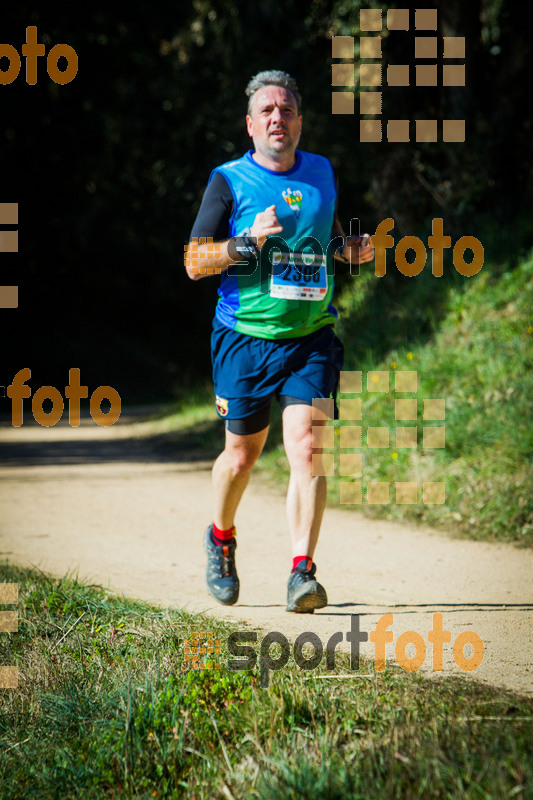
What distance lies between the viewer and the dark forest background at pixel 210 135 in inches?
423

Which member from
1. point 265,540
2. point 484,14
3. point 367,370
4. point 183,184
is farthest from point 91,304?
point 265,540

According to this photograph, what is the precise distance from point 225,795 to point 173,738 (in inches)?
12.2

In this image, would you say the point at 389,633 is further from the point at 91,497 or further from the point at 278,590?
the point at 91,497

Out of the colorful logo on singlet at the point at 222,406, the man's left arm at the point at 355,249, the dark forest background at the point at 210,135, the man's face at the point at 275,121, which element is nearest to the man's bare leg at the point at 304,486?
the colorful logo on singlet at the point at 222,406

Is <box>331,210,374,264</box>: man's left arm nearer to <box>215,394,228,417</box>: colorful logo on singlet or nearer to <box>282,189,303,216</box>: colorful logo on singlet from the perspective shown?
<box>282,189,303,216</box>: colorful logo on singlet

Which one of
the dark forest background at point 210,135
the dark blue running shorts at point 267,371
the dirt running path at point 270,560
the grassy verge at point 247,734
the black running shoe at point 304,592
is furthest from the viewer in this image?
the dark forest background at point 210,135

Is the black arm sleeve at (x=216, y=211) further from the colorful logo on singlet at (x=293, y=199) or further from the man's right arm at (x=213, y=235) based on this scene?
the colorful logo on singlet at (x=293, y=199)

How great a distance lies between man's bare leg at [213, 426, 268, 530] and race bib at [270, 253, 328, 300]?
2.29ft

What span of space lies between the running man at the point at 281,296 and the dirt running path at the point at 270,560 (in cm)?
48

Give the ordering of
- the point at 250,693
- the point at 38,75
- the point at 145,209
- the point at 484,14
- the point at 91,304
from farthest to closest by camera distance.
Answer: the point at 91,304
the point at 145,209
the point at 38,75
the point at 484,14
the point at 250,693

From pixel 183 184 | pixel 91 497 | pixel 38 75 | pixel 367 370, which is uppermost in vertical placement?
pixel 38 75

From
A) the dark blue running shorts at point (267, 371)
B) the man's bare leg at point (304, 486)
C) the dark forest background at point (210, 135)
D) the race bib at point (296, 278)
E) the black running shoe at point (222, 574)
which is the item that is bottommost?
the black running shoe at point (222, 574)

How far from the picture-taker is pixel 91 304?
35.3 meters

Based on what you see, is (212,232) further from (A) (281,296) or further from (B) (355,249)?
(B) (355,249)
